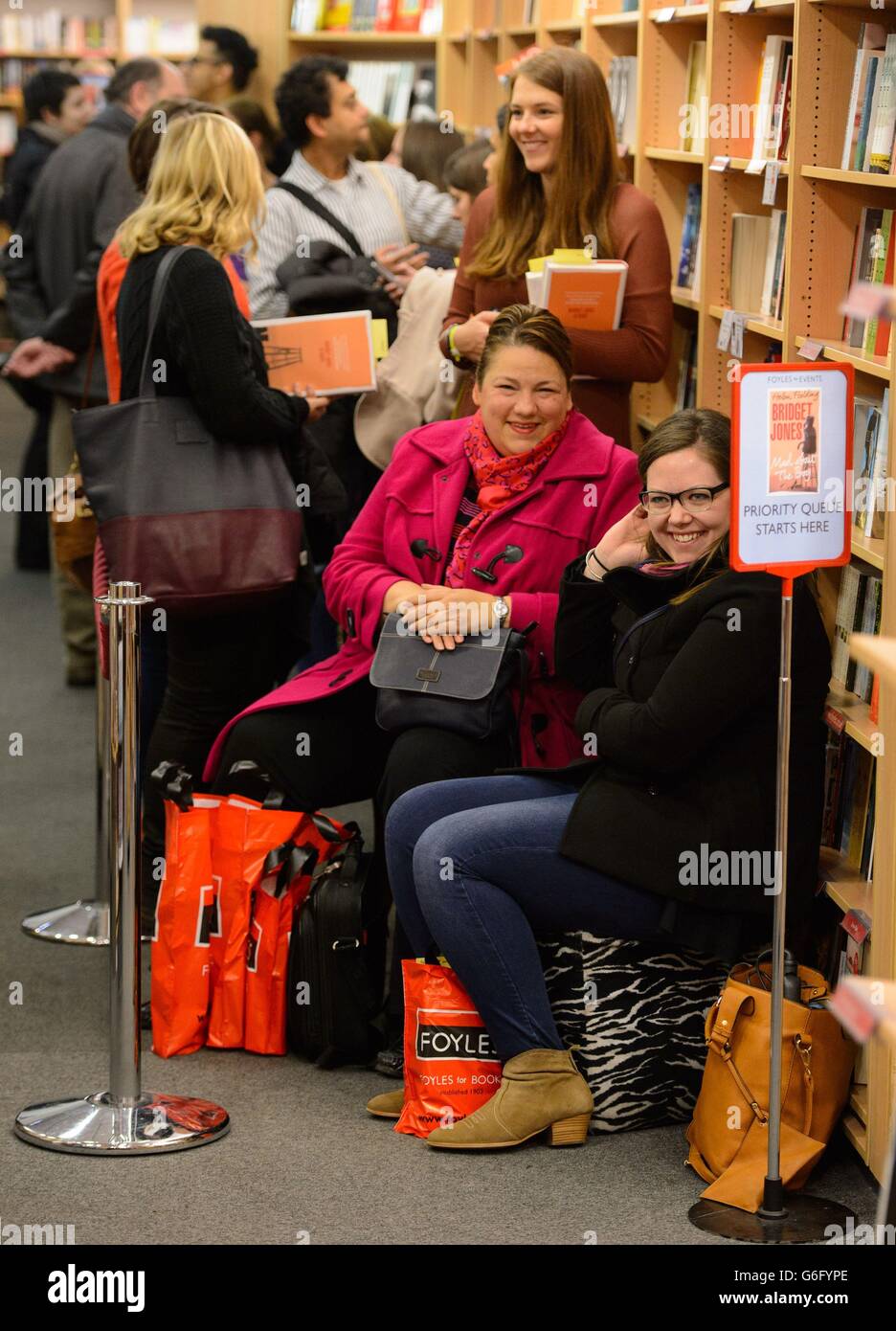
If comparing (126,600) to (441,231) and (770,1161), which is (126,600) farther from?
(441,231)

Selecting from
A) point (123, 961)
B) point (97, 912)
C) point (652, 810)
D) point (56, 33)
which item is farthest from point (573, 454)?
point (56, 33)

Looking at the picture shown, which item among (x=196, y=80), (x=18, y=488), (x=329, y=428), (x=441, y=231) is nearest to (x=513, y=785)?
(x=329, y=428)

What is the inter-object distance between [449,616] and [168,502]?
2.42 ft

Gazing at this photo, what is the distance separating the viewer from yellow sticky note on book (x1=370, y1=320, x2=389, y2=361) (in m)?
4.45

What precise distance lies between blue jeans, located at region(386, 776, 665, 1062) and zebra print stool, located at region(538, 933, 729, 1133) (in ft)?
0.17

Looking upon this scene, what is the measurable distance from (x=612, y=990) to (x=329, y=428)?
2.09 meters

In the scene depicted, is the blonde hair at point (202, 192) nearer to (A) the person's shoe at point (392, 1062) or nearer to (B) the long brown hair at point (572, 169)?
(B) the long brown hair at point (572, 169)

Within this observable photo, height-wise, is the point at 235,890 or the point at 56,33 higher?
the point at 56,33

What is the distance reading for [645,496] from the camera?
3.06m

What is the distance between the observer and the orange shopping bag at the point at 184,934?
3418 mm

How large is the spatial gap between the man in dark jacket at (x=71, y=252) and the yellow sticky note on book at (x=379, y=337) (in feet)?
3.85

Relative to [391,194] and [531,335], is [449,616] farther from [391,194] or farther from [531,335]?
[391,194]

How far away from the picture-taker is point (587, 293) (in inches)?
151

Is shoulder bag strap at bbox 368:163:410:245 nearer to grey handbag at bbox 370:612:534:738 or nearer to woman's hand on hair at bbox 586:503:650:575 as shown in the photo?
grey handbag at bbox 370:612:534:738
